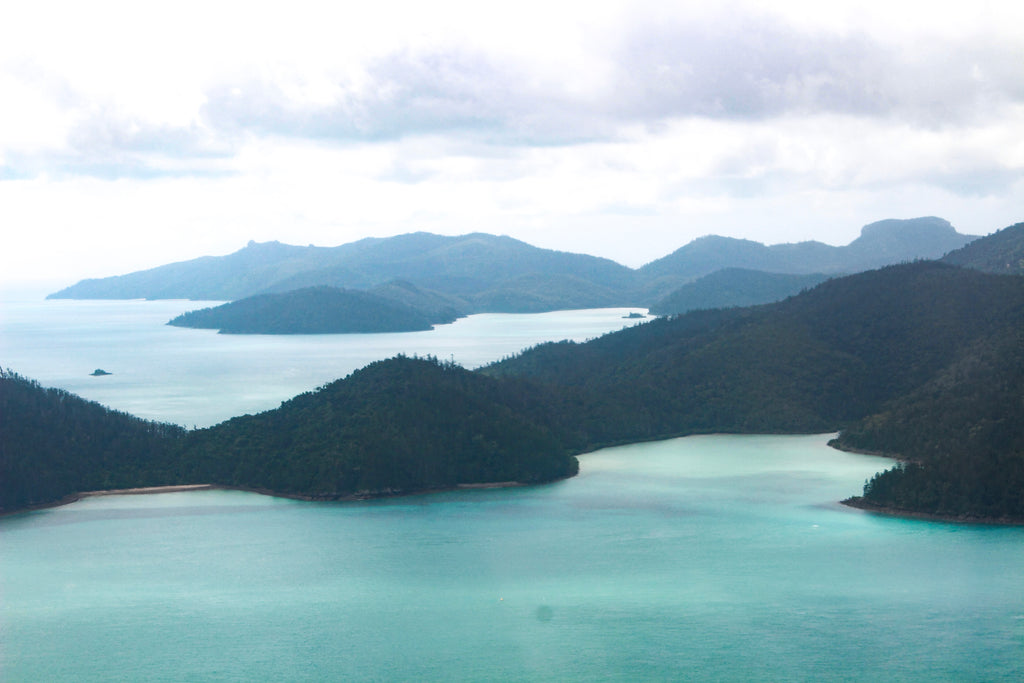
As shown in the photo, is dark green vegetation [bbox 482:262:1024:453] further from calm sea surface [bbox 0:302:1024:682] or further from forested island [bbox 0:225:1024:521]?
calm sea surface [bbox 0:302:1024:682]

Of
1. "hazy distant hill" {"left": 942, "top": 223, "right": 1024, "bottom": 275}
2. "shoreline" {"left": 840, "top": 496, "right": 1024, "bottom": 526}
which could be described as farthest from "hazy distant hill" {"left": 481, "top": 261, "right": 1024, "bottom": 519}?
"hazy distant hill" {"left": 942, "top": 223, "right": 1024, "bottom": 275}

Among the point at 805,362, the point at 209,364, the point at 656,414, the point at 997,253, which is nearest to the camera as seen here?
the point at 656,414

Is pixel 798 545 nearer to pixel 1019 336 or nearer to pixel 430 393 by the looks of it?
pixel 430 393

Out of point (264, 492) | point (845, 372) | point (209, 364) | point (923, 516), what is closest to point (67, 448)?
point (264, 492)

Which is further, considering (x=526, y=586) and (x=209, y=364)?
(x=209, y=364)

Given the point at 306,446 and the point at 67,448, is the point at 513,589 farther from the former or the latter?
the point at 67,448

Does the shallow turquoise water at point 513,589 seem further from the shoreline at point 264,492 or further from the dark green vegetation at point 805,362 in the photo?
the dark green vegetation at point 805,362

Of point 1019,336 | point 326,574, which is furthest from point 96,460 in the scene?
point 1019,336
